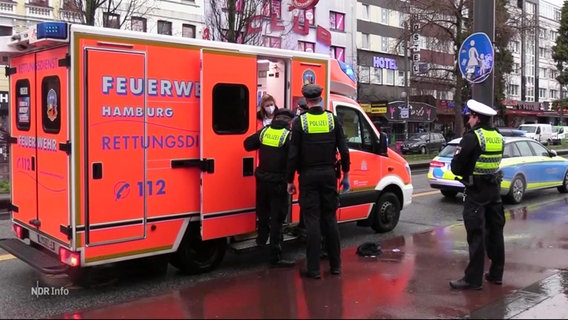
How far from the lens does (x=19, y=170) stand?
6.20 meters

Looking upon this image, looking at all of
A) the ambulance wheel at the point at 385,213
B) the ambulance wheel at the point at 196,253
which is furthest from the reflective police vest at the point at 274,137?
the ambulance wheel at the point at 385,213

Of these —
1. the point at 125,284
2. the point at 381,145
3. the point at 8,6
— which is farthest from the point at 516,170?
the point at 8,6

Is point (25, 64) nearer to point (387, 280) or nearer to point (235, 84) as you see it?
point (235, 84)

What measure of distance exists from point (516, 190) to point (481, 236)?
7.50 metres

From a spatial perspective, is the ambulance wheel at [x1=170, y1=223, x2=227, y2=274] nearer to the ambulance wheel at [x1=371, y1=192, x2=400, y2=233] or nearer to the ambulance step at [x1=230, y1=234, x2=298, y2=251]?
the ambulance step at [x1=230, y1=234, x2=298, y2=251]

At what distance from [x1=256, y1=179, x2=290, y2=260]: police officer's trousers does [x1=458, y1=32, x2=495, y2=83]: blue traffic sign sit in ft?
12.1

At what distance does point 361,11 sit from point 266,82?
42.3m

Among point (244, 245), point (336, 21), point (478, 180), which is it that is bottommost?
point (244, 245)

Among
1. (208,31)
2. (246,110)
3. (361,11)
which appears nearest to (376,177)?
(246,110)

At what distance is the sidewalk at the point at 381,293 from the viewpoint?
468 centimetres

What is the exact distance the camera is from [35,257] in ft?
A: 18.0

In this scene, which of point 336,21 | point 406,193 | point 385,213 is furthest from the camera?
point 336,21

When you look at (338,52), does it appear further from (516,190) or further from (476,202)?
(476,202)

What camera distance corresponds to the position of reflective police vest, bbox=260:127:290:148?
607 centimetres
